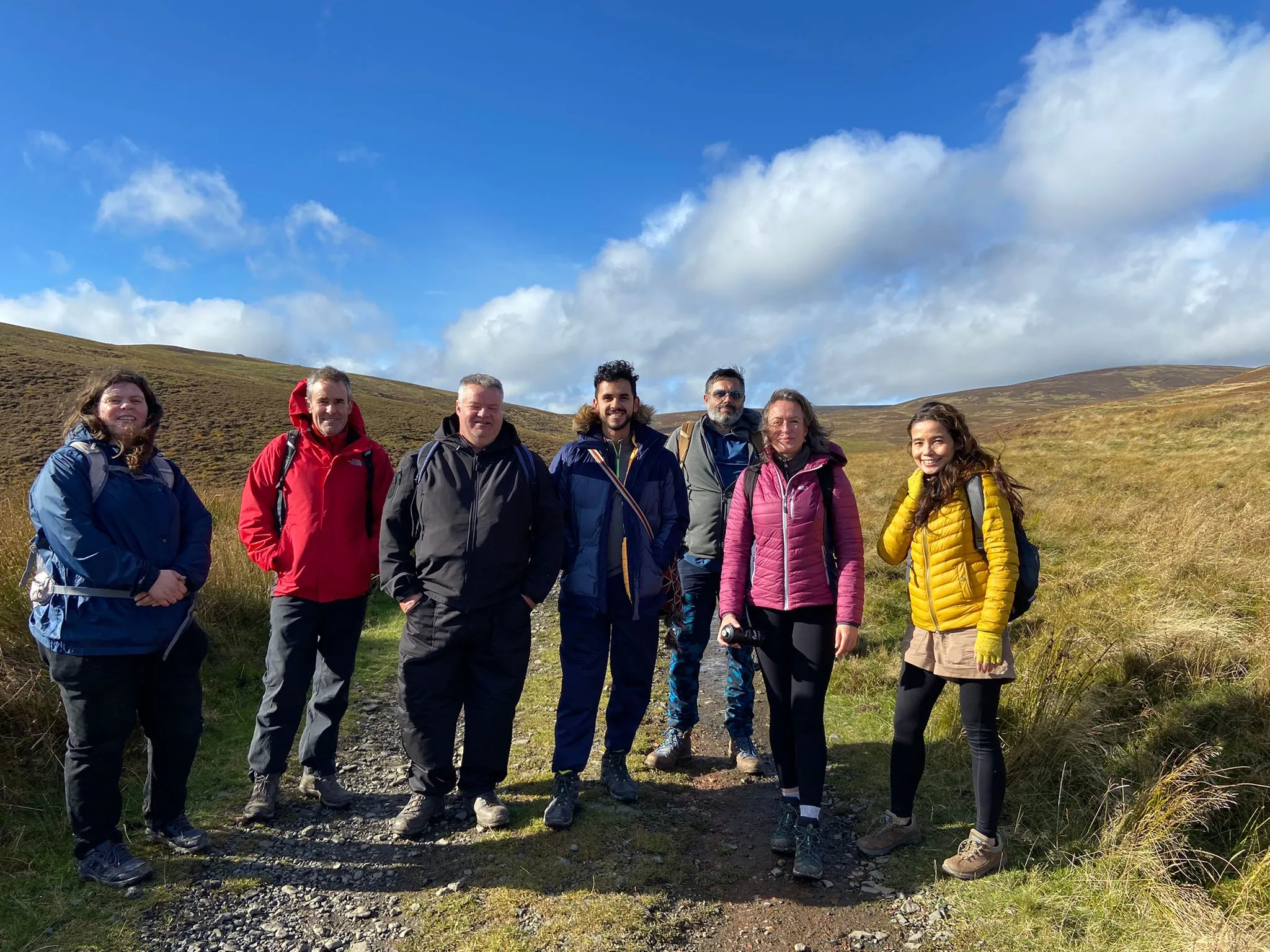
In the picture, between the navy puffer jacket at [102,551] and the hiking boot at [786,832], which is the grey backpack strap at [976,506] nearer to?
the hiking boot at [786,832]

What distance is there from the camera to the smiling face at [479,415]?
3.94 meters

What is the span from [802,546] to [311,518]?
2995mm

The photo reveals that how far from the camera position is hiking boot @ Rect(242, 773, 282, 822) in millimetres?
4086

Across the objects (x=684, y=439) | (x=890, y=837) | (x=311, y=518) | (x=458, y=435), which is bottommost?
(x=890, y=837)

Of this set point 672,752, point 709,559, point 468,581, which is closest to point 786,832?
point 672,752

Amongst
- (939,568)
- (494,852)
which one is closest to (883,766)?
(939,568)

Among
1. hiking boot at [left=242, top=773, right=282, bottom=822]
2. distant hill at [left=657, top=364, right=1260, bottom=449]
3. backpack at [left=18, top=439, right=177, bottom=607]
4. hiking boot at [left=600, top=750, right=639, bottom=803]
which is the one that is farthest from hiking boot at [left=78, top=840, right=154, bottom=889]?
distant hill at [left=657, top=364, right=1260, bottom=449]

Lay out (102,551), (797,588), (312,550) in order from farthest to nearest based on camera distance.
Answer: (312,550), (797,588), (102,551)

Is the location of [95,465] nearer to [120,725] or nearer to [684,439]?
[120,725]

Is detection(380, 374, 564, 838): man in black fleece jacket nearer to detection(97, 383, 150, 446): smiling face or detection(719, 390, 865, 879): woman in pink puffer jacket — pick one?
detection(719, 390, 865, 879): woman in pink puffer jacket

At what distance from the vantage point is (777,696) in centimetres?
388

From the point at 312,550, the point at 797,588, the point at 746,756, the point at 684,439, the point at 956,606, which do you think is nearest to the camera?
the point at 956,606

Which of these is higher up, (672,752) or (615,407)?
(615,407)

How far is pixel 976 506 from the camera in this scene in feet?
11.5
